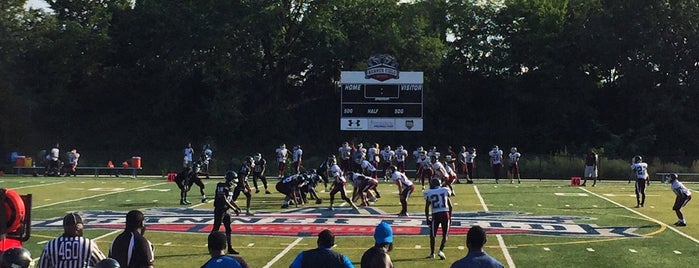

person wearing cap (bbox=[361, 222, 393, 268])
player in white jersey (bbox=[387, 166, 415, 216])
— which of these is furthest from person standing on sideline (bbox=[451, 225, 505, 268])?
player in white jersey (bbox=[387, 166, 415, 216])

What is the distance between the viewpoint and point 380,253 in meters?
7.64

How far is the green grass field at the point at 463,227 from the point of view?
15.2 metres

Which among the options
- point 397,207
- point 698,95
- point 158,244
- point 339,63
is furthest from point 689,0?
point 158,244

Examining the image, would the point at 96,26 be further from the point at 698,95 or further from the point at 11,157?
the point at 698,95

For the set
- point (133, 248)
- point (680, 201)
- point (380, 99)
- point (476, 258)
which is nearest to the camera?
point (476, 258)

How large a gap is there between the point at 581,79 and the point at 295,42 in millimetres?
19092

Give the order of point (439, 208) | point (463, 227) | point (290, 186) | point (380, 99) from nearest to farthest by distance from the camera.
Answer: point (439, 208) → point (463, 227) → point (290, 186) → point (380, 99)

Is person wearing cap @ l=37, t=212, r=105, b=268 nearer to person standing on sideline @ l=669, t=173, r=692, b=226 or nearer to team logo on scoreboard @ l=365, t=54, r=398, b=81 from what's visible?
person standing on sideline @ l=669, t=173, r=692, b=226

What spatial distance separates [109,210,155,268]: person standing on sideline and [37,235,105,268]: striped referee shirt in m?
0.50

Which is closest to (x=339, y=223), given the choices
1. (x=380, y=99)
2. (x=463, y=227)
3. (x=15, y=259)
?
(x=463, y=227)

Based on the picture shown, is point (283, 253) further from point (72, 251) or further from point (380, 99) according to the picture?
point (380, 99)

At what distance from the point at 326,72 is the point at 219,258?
1941 inches

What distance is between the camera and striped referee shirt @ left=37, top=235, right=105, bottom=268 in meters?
8.05

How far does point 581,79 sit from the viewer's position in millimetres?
55000
